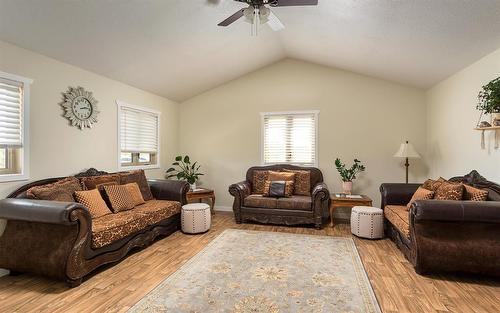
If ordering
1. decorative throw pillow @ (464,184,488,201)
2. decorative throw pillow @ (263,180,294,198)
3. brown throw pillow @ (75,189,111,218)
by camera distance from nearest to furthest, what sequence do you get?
decorative throw pillow @ (464,184,488,201) → brown throw pillow @ (75,189,111,218) → decorative throw pillow @ (263,180,294,198)

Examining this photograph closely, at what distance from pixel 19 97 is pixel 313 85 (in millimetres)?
4630

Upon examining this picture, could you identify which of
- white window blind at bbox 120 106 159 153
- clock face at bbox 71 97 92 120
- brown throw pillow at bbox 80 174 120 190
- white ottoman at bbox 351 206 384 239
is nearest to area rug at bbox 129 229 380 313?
white ottoman at bbox 351 206 384 239

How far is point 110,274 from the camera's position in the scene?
9.07 feet

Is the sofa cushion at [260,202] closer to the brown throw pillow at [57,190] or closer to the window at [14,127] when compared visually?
the brown throw pillow at [57,190]

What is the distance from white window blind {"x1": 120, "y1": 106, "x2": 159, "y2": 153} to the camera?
4.53 m

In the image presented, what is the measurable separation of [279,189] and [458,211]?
2.62 m

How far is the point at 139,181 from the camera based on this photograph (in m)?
4.21

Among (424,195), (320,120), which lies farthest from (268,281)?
(320,120)

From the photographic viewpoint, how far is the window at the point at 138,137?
177 inches

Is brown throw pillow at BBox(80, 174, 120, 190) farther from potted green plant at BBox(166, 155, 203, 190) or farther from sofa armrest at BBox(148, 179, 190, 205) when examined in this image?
potted green plant at BBox(166, 155, 203, 190)

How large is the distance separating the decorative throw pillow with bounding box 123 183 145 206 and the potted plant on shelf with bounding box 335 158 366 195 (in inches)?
136

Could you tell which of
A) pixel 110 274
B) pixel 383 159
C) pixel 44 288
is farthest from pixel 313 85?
pixel 44 288

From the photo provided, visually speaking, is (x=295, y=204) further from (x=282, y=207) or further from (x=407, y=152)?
(x=407, y=152)

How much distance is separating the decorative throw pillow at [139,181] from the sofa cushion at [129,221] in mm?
158
